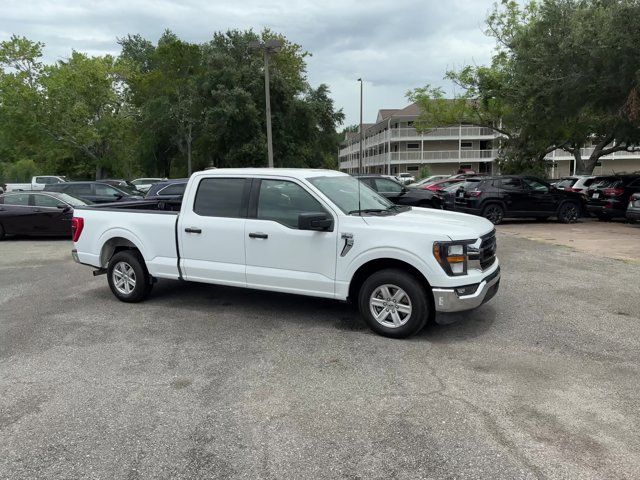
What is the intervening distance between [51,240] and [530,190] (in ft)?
47.8

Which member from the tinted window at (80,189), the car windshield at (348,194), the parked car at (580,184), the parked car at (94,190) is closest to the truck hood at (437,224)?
the car windshield at (348,194)

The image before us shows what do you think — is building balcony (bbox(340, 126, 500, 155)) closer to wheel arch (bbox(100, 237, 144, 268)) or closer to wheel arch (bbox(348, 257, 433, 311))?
wheel arch (bbox(100, 237, 144, 268))

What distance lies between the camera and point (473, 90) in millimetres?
31844

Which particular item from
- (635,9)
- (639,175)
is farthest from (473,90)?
(635,9)

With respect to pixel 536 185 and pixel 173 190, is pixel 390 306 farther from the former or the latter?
pixel 536 185

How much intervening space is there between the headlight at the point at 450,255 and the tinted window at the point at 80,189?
50.8 feet

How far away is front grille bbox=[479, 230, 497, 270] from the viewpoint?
18.5ft

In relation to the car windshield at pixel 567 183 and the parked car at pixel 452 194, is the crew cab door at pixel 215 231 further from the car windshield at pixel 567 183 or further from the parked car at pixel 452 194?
the car windshield at pixel 567 183

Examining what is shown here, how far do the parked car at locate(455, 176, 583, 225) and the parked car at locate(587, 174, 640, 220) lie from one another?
0.85 metres

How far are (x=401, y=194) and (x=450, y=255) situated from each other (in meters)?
10.2

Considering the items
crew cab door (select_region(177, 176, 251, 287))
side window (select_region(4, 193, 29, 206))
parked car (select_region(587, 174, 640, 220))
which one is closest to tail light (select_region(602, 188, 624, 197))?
parked car (select_region(587, 174, 640, 220))

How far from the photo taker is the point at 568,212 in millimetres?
17703

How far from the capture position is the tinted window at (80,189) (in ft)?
58.6

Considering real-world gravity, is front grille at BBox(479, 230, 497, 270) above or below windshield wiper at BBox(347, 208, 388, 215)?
below
